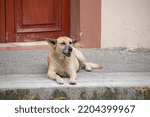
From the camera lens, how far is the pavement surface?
626cm

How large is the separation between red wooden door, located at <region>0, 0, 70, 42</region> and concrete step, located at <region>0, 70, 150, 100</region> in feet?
4.74

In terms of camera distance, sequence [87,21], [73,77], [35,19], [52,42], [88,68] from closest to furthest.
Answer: [73,77]
[52,42]
[88,68]
[87,21]
[35,19]

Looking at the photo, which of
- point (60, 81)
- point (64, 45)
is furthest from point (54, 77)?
point (64, 45)

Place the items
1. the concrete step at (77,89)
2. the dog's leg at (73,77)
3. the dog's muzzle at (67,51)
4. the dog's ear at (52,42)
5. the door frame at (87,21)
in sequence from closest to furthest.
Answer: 1. the concrete step at (77,89)
2. the dog's leg at (73,77)
3. the dog's muzzle at (67,51)
4. the dog's ear at (52,42)
5. the door frame at (87,21)

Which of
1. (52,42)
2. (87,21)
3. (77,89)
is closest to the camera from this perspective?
(77,89)

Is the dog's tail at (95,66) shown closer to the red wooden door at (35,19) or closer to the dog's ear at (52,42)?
the dog's ear at (52,42)

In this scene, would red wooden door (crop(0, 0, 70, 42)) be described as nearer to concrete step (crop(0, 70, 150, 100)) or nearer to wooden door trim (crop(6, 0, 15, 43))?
wooden door trim (crop(6, 0, 15, 43))

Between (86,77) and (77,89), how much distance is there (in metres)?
0.57

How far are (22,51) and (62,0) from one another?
0.98m


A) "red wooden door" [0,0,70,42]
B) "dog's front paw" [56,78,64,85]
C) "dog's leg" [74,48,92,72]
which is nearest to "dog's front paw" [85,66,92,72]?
"dog's leg" [74,48,92,72]

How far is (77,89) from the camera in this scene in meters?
6.29

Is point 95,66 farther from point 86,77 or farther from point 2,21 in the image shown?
point 2,21

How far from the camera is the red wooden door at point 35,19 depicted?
25.9 ft

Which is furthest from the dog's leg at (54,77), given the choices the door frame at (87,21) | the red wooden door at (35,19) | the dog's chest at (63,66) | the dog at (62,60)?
the red wooden door at (35,19)
